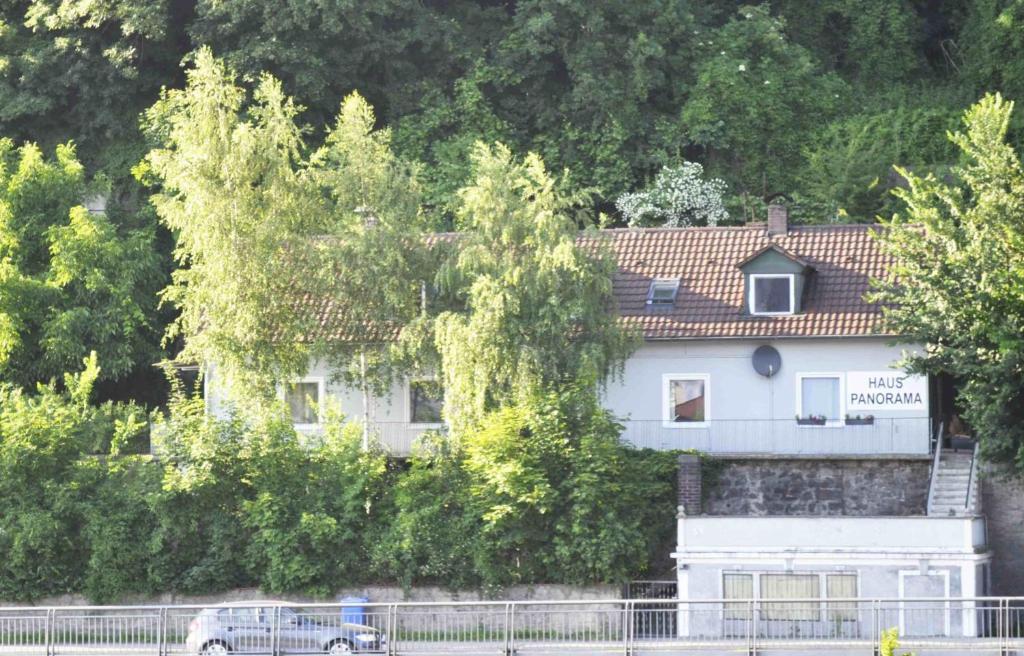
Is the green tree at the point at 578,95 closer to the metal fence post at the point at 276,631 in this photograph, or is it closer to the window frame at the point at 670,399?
the window frame at the point at 670,399

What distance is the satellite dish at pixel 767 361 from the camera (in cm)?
4753

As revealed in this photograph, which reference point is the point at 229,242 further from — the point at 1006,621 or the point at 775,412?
the point at 1006,621

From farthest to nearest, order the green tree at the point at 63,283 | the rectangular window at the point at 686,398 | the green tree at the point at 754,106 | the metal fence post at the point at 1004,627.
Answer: the green tree at the point at 754,106 → the green tree at the point at 63,283 → the rectangular window at the point at 686,398 → the metal fence post at the point at 1004,627

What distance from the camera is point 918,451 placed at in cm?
4616

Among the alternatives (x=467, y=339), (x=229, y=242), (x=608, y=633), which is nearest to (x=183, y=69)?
(x=229, y=242)

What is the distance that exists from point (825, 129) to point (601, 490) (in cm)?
2298

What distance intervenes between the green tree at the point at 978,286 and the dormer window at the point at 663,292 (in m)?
6.30

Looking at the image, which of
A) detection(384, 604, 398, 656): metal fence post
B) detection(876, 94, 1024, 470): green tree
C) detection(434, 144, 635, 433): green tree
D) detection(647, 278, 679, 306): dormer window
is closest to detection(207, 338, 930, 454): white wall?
detection(647, 278, 679, 306): dormer window

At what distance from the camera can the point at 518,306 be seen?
44.5 m

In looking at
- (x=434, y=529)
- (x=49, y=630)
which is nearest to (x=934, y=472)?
(x=434, y=529)

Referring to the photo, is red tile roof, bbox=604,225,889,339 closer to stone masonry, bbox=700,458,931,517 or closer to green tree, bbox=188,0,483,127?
stone masonry, bbox=700,458,931,517

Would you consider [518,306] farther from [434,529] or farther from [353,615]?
[353,615]

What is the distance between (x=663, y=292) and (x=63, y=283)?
51.7ft

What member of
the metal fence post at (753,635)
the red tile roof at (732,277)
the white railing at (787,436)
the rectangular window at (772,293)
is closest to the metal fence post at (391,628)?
the metal fence post at (753,635)
